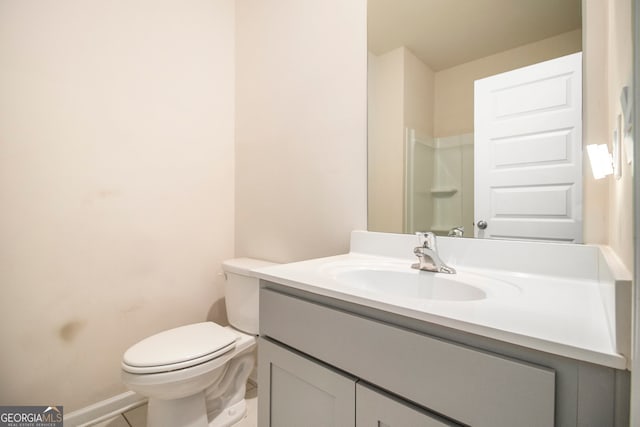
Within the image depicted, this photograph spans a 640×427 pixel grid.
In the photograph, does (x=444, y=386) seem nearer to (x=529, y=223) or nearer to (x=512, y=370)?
(x=512, y=370)

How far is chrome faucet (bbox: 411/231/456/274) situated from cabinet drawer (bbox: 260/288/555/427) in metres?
0.39

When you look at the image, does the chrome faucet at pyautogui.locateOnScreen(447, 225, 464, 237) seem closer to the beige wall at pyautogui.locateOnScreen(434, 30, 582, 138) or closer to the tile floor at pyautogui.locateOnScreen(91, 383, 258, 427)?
the beige wall at pyautogui.locateOnScreen(434, 30, 582, 138)

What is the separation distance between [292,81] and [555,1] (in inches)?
42.5

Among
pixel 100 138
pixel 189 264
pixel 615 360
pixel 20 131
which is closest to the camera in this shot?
pixel 615 360

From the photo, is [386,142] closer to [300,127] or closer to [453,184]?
[453,184]

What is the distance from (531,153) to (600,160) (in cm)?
18

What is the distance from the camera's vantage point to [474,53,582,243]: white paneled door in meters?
0.83

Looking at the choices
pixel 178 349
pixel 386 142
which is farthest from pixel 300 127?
pixel 178 349

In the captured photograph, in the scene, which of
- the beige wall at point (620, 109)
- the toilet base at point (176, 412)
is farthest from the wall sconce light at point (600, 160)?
the toilet base at point (176, 412)

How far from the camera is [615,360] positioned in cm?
38

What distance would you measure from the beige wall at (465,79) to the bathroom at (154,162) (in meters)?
0.12

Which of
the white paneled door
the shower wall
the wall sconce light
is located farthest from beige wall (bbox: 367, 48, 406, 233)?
the wall sconce light

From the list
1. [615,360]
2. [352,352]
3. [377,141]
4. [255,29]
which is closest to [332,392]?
[352,352]

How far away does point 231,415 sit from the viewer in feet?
4.46
